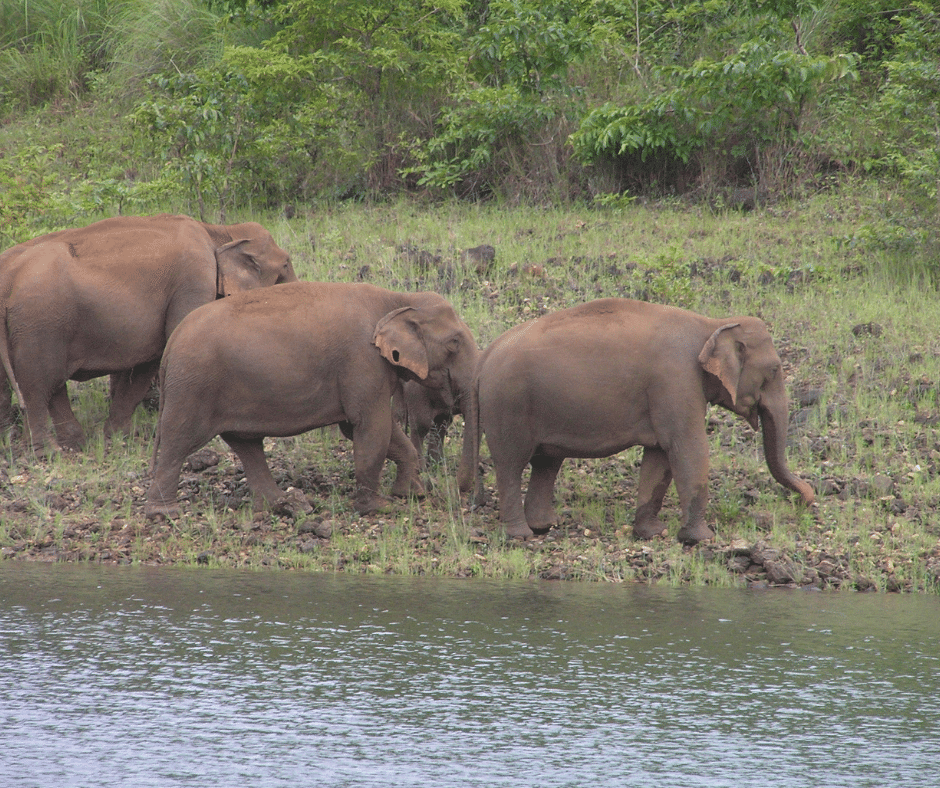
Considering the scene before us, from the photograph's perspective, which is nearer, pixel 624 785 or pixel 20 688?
pixel 624 785

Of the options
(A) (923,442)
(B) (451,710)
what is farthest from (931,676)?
(A) (923,442)

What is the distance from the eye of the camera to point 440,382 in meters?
9.62

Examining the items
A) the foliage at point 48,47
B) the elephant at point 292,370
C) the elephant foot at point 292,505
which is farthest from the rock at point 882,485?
the foliage at point 48,47

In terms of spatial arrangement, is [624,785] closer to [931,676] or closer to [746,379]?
[931,676]

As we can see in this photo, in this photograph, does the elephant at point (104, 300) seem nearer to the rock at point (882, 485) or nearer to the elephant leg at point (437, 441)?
the elephant leg at point (437, 441)

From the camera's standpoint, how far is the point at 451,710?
5367mm

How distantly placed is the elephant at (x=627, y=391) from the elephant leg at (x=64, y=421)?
3742 mm

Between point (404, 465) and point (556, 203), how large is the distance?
769 centimetres

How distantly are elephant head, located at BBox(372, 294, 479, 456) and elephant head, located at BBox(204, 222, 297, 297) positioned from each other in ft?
7.22

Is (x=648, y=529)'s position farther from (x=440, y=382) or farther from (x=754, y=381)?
(x=440, y=382)

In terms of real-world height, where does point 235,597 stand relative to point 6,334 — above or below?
below

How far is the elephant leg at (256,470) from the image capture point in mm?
9453

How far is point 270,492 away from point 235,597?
86.9 inches

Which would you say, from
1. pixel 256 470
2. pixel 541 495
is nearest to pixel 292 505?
pixel 256 470
